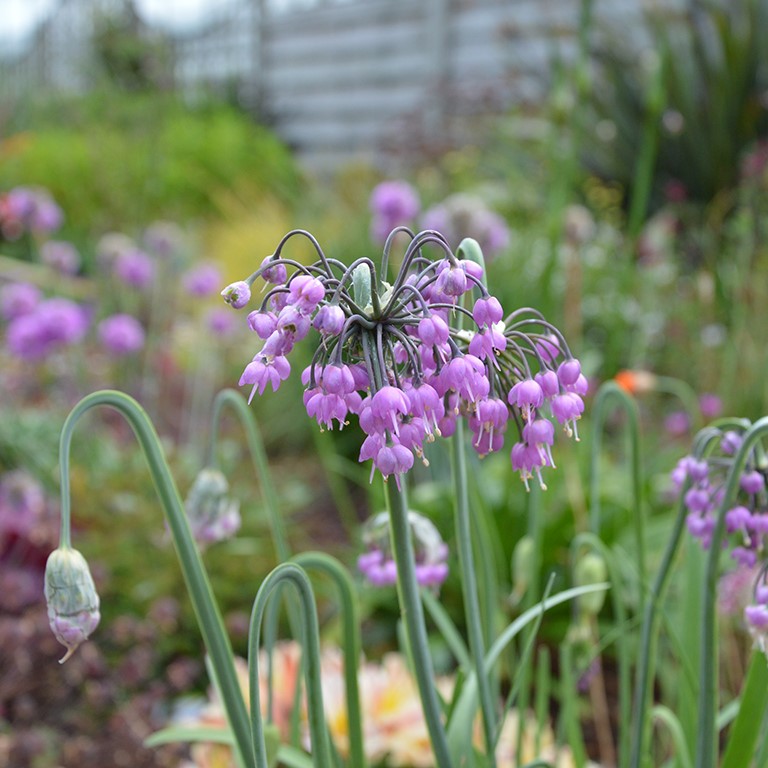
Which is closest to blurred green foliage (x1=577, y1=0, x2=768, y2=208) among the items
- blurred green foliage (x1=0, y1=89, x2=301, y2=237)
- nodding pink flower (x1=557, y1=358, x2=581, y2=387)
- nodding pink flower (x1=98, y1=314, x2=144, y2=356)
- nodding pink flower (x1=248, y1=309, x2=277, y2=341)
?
blurred green foliage (x1=0, y1=89, x2=301, y2=237)

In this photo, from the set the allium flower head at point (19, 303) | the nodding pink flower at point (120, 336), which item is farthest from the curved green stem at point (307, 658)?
the allium flower head at point (19, 303)

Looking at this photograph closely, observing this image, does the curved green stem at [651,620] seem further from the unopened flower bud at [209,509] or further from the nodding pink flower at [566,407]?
the unopened flower bud at [209,509]

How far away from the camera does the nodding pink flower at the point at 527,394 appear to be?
0.74 meters

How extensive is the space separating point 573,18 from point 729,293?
11.9 ft

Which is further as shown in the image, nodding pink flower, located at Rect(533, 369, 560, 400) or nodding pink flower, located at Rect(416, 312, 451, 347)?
nodding pink flower, located at Rect(533, 369, 560, 400)

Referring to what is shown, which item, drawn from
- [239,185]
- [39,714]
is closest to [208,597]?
[39,714]

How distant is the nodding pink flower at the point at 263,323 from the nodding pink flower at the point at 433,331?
0.12 meters

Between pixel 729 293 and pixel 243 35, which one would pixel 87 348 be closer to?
pixel 729 293

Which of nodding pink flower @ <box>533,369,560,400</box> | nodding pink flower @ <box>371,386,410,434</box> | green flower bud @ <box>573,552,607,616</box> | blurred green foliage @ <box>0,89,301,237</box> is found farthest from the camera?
blurred green foliage @ <box>0,89,301,237</box>

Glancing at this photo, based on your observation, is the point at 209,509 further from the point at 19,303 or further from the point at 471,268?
the point at 19,303

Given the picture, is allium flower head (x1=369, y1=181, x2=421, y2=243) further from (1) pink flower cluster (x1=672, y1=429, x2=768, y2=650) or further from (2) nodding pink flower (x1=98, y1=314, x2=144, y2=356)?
(1) pink flower cluster (x1=672, y1=429, x2=768, y2=650)

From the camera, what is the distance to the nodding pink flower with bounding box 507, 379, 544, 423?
2.43 ft

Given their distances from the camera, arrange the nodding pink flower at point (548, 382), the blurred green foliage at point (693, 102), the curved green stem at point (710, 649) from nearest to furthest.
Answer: the nodding pink flower at point (548, 382) < the curved green stem at point (710, 649) < the blurred green foliage at point (693, 102)

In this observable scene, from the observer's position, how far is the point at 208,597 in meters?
0.84
